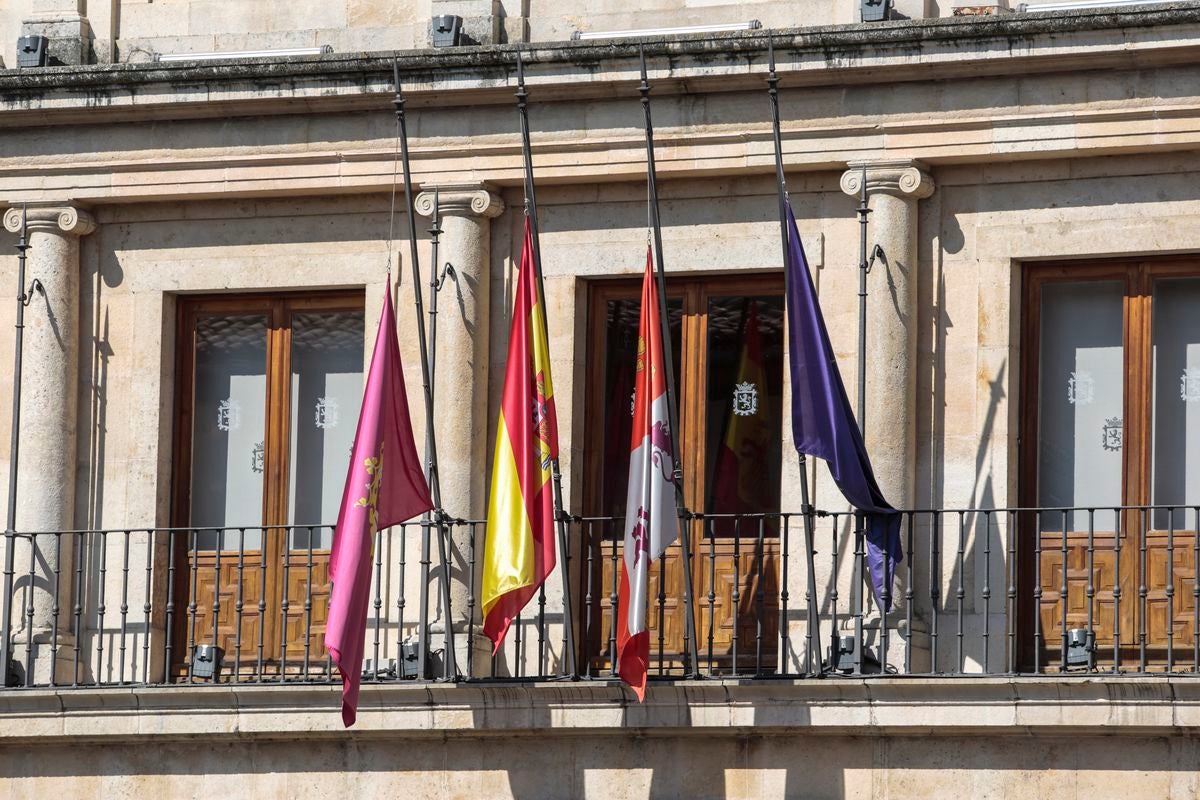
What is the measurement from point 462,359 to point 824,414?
249 centimetres

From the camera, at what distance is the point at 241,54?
19.9m

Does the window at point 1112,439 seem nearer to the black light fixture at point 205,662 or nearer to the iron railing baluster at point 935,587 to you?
the iron railing baluster at point 935,587

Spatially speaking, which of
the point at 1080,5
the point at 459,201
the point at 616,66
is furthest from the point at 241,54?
the point at 1080,5

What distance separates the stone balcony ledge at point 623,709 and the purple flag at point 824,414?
74 cm

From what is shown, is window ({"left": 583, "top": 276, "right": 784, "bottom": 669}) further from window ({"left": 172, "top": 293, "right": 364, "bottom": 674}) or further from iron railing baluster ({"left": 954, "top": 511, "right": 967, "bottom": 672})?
window ({"left": 172, "top": 293, "right": 364, "bottom": 674})

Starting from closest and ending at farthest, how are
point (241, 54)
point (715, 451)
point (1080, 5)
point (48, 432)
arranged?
point (1080, 5), point (715, 451), point (48, 432), point (241, 54)

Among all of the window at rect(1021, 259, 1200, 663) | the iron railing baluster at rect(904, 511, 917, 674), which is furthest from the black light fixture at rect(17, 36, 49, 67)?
the window at rect(1021, 259, 1200, 663)

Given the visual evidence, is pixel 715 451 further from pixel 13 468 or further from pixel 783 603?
pixel 13 468

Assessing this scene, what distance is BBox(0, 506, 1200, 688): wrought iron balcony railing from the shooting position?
18.2 m

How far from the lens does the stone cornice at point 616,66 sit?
1808 cm

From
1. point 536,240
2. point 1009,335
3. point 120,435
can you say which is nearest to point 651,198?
point 536,240

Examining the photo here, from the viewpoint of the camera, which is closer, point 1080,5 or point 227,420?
point 1080,5

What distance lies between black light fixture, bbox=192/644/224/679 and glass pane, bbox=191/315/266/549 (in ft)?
2.99

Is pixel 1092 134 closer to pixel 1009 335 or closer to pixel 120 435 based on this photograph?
pixel 1009 335
